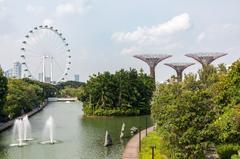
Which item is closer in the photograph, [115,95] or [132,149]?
[132,149]

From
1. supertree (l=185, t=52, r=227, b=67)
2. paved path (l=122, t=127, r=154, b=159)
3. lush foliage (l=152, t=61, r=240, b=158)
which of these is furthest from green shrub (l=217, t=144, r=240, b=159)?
supertree (l=185, t=52, r=227, b=67)

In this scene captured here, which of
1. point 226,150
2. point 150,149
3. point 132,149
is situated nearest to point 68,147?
Answer: point 132,149

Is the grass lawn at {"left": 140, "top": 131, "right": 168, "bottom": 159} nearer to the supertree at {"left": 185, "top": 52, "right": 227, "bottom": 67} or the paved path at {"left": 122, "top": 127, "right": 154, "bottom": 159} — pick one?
the paved path at {"left": 122, "top": 127, "right": 154, "bottom": 159}

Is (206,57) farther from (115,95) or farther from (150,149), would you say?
(150,149)

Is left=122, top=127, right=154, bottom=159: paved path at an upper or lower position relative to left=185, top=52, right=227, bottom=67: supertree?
lower

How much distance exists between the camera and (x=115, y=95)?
66.3 metres

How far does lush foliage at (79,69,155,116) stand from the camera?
6450 cm

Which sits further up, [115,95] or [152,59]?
[152,59]

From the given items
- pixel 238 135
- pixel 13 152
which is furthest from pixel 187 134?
pixel 13 152

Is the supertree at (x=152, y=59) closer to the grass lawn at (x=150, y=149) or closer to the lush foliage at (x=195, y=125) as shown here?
the grass lawn at (x=150, y=149)

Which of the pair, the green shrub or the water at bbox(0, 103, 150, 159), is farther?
the water at bbox(0, 103, 150, 159)

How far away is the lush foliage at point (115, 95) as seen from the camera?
212ft

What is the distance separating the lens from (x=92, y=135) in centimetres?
4031

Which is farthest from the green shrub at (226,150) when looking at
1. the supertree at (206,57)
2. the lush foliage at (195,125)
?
the supertree at (206,57)
